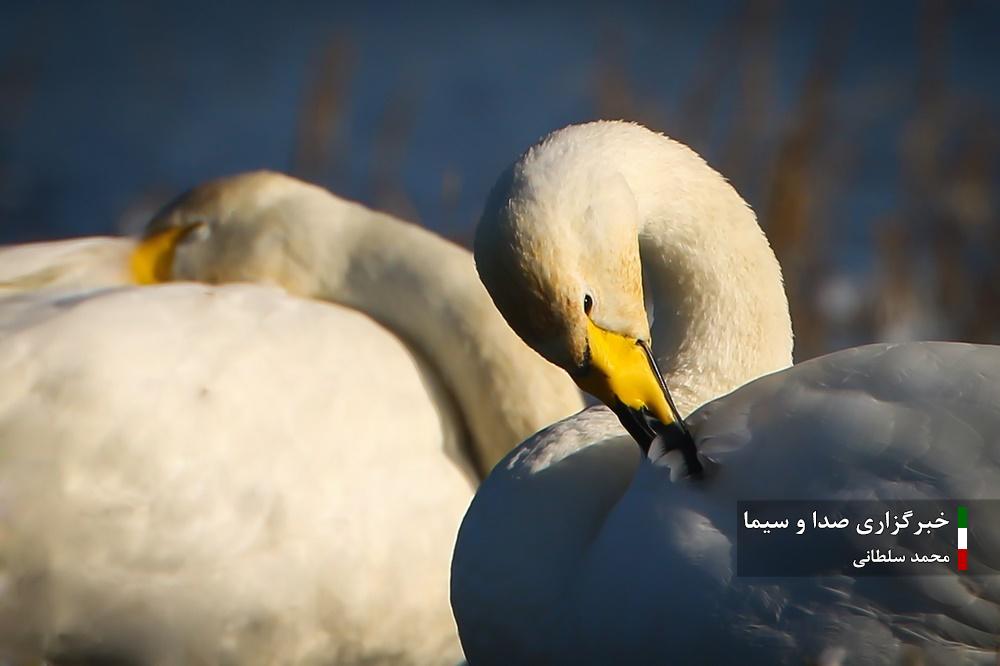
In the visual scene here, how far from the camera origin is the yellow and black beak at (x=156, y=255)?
3670 mm

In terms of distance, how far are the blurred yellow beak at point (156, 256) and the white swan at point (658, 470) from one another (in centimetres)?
174

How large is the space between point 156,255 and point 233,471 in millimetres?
1081

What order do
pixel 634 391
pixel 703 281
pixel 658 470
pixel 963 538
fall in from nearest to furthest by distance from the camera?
pixel 963 538 → pixel 658 470 → pixel 634 391 → pixel 703 281

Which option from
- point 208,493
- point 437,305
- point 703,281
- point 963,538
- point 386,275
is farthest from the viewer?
point 386,275

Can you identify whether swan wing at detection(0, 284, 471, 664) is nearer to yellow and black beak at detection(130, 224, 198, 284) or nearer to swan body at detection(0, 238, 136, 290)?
swan body at detection(0, 238, 136, 290)

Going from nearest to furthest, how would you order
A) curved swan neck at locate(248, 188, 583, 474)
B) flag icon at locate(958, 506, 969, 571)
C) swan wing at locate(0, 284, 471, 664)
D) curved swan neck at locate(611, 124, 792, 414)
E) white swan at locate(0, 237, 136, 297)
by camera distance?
flag icon at locate(958, 506, 969, 571), curved swan neck at locate(611, 124, 792, 414), swan wing at locate(0, 284, 471, 664), curved swan neck at locate(248, 188, 583, 474), white swan at locate(0, 237, 136, 297)

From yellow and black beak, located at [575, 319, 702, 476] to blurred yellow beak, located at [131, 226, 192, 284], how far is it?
1923 mm

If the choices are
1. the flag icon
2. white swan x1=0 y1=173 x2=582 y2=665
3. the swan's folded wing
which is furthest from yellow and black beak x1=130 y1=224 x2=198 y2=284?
the flag icon

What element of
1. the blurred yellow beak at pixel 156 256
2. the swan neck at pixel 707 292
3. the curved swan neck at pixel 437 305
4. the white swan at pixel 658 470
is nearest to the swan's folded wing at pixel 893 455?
the white swan at pixel 658 470

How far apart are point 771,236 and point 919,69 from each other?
2.15ft

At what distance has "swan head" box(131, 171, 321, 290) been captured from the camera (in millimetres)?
3656

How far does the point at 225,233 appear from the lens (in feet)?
12.2

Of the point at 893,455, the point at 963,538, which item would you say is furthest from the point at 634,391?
the point at 963,538

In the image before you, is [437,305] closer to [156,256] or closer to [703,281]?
[156,256]
